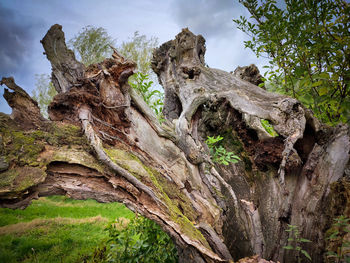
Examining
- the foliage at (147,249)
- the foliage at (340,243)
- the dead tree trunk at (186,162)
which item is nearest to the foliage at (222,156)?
the dead tree trunk at (186,162)

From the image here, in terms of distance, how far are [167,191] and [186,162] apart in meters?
0.55

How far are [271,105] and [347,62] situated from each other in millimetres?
845

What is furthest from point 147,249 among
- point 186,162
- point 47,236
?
point 47,236

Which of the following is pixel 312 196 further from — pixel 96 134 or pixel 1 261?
pixel 1 261

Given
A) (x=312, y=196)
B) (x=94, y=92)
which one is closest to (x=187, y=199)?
(x=312, y=196)

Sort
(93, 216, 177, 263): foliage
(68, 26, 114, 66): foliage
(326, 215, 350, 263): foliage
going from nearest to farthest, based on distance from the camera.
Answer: (326, 215, 350, 263): foliage → (93, 216, 177, 263): foliage → (68, 26, 114, 66): foliage

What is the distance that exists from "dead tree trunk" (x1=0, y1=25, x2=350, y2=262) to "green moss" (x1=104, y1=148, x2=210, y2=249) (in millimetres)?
14

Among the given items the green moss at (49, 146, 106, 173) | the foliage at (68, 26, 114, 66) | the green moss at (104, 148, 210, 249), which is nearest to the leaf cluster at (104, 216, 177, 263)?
the green moss at (104, 148, 210, 249)

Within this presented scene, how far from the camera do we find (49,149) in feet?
6.31

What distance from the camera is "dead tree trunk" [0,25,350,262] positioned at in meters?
1.78

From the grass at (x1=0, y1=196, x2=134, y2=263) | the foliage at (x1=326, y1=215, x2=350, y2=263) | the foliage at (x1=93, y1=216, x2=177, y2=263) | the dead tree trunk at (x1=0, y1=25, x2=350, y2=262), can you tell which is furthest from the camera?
the grass at (x1=0, y1=196, x2=134, y2=263)

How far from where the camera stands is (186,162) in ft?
8.43

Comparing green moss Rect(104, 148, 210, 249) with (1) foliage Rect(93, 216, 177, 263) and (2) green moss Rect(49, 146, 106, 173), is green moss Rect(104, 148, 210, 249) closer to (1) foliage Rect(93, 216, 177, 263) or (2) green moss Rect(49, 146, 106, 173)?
(2) green moss Rect(49, 146, 106, 173)

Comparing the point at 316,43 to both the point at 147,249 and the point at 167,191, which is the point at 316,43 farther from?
the point at 147,249
